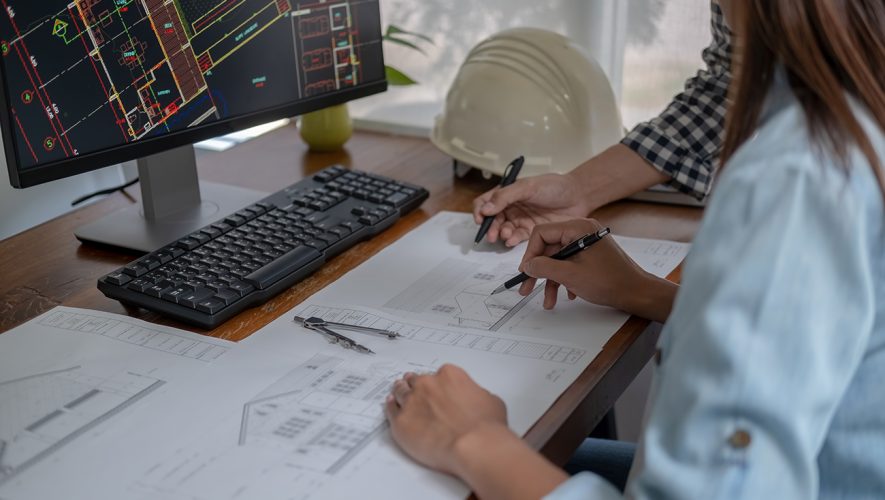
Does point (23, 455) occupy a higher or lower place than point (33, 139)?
lower

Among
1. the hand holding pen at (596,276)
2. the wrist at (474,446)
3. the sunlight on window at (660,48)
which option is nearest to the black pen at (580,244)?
the hand holding pen at (596,276)

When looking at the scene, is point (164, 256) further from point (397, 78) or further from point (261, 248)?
point (397, 78)

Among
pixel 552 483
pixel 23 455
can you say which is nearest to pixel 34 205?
pixel 23 455

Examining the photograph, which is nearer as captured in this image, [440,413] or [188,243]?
[440,413]

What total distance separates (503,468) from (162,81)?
2.31 ft

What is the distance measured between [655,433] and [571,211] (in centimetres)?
72

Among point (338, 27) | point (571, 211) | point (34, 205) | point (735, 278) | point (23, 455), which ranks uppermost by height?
point (735, 278)

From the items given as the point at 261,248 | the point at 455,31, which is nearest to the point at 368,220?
the point at 261,248

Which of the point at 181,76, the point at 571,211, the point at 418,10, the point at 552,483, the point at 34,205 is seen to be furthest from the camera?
the point at 418,10

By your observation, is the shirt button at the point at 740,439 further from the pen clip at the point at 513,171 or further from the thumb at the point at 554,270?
the pen clip at the point at 513,171

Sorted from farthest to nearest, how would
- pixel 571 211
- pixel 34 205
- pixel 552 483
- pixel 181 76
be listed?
1. pixel 34 205
2. pixel 571 211
3. pixel 181 76
4. pixel 552 483

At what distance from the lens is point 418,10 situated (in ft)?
6.14

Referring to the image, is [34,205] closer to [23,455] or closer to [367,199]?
[367,199]

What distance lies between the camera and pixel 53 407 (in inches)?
34.5
